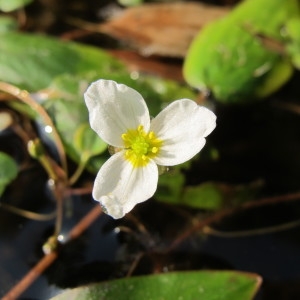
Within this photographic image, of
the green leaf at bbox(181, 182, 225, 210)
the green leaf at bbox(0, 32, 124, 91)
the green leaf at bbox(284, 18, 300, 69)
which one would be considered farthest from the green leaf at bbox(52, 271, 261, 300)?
the green leaf at bbox(284, 18, 300, 69)

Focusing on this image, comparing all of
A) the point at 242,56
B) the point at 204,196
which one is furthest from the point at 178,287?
the point at 242,56

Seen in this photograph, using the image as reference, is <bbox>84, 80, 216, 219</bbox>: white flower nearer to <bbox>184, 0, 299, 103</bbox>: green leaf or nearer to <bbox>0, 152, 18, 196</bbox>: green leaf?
<bbox>0, 152, 18, 196</bbox>: green leaf

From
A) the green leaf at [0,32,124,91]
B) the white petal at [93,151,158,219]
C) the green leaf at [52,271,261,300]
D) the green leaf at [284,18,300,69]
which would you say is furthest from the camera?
the green leaf at [284,18,300,69]

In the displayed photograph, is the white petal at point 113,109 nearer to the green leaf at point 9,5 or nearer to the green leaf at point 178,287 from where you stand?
the green leaf at point 178,287

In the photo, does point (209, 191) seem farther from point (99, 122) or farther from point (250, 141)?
point (99, 122)

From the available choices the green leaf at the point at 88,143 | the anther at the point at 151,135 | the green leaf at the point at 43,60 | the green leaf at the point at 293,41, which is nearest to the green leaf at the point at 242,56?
the green leaf at the point at 293,41

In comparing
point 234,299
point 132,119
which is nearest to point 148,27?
point 132,119

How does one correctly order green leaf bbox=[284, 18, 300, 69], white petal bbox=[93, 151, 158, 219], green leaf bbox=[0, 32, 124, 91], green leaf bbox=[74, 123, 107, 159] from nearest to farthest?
white petal bbox=[93, 151, 158, 219] → green leaf bbox=[74, 123, 107, 159] → green leaf bbox=[0, 32, 124, 91] → green leaf bbox=[284, 18, 300, 69]
